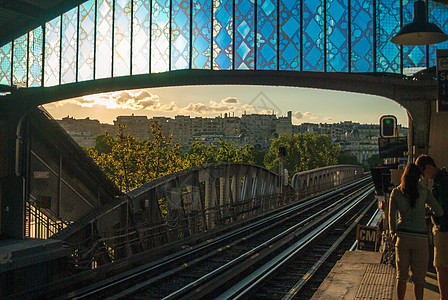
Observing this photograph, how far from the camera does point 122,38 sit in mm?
27281

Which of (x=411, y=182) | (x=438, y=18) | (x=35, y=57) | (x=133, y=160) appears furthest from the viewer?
(x=133, y=160)

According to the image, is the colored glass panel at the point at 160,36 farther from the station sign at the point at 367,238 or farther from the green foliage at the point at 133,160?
the green foliage at the point at 133,160

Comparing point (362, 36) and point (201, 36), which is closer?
point (362, 36)

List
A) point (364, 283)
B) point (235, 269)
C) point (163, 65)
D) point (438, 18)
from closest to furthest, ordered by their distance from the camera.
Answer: point (364, 283) → point (235, 269) → point (438, 18) → point (163, 65)

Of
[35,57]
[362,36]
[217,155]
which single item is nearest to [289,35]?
[362,36]

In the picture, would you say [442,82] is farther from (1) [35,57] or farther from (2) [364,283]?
(1) [35,57]

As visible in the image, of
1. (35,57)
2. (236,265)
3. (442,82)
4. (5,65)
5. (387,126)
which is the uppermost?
(35,57)

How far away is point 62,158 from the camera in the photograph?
1948 centimetres

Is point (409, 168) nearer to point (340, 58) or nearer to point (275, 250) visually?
point (275, 250)

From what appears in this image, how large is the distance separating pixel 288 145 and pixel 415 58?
277 ft

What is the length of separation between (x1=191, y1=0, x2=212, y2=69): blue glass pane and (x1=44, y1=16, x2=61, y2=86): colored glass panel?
8.56 meters

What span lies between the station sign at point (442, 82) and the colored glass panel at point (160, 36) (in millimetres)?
17206

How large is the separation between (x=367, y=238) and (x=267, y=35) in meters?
14.3

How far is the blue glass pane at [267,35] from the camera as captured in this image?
2400 centimetres
